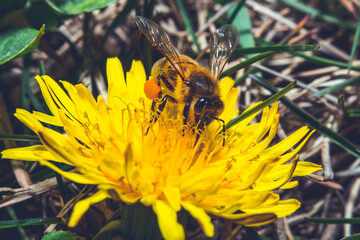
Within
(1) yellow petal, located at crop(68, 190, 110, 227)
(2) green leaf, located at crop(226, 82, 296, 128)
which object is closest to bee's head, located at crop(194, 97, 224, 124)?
(2) green leaf, located at crop(226, 82, 296, 128)

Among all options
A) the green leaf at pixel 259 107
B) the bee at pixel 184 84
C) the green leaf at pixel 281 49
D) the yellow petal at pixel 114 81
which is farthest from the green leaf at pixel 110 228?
the green leaf at pixel 281 49

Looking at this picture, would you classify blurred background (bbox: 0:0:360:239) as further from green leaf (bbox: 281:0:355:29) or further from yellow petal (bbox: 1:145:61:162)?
yellow petal (bbox: 1:145:61:162)

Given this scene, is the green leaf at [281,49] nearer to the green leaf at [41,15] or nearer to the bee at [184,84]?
the bee at [184,84]

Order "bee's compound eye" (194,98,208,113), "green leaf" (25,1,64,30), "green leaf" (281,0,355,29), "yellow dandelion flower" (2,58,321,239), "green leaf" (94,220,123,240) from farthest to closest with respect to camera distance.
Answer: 1. "green leaf" (281,0,355,29)
2. "green leaf" (25,1,64,30)
3. "bee's compound eye" (194,98,208,113)
4. "green leaf" (94,220,123,240)
5. "yellow dandelion flower" (2,58,321,239)

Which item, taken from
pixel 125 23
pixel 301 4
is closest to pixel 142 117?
pixel 125 23

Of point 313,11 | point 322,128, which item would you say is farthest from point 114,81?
point 313,11

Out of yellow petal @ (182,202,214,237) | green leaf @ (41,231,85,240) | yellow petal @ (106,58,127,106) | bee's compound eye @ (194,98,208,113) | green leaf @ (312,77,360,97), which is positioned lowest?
green leaf @ (41,231,85,240)

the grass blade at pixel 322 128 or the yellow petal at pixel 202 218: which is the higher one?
the yellow petal at pixel 202 218
